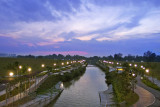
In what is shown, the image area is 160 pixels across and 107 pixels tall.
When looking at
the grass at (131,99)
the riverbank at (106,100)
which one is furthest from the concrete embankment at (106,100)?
the grass at (131,99)

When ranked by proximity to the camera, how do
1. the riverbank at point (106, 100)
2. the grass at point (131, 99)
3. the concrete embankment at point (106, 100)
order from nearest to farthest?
the grass at point (131, 99), the riverbank at point (106, 100), the concrete embankment at point (106, 100)

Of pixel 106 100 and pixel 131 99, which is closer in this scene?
pixel 131 99

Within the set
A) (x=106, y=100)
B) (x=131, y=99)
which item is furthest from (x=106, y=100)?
(x=131, y=99)

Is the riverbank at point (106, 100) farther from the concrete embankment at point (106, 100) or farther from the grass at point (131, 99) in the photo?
the grass at point (131, 99)

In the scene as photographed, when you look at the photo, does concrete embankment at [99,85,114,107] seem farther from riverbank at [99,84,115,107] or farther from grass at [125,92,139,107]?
grass at [125,92,139,107]

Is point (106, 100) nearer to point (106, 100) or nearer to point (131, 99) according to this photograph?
point (106, 100)

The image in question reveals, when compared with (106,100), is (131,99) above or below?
above

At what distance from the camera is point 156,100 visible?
16.7 m

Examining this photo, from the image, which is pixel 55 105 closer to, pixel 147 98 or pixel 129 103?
pixel 129 103

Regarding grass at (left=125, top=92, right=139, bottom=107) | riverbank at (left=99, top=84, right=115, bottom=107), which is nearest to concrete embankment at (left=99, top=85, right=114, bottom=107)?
riverbank at (left=99, top=84, right=115, bottom=107)

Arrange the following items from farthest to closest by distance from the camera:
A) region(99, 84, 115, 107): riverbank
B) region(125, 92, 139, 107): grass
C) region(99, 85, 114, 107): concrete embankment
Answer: region(99, 85, 114, 107): concrete embankment, region(99, 84, 115, 107): riverbank, region(125, 92, 139, 107): grass

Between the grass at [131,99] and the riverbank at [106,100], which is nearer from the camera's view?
the grass at [131,99]

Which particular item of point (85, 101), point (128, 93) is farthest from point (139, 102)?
point (85, 101)

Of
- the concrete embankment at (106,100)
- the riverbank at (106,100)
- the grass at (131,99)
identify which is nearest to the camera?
the grass at (131,99)
